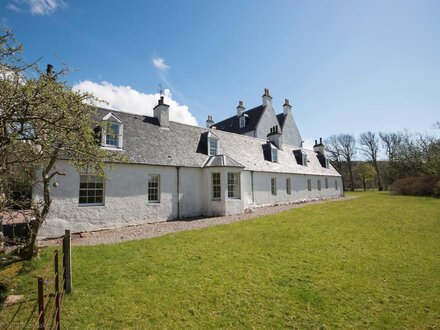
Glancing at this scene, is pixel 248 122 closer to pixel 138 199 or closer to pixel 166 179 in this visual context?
pixel 166 179

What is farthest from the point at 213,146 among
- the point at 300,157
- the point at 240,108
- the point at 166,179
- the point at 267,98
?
the point at 267,98

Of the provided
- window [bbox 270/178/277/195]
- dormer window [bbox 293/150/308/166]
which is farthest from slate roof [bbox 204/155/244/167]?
dormer window [bbox 293/150/308/166]

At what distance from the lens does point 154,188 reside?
14.5 meters

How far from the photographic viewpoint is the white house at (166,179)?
1155cm

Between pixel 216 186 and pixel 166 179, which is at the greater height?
pixel 166 179

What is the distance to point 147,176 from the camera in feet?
46.1

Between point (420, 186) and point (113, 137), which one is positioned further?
point (420, 186)

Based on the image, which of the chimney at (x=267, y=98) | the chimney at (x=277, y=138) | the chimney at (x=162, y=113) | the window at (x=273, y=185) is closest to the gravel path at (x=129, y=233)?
the chimney at (x=162, y=113)

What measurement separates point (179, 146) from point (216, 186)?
401 centimetres

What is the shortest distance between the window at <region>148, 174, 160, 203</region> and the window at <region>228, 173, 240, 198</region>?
528 cm

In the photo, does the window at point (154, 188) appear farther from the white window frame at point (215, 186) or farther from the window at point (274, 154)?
the window at point (274, 154)

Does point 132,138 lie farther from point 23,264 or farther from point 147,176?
point 23,264

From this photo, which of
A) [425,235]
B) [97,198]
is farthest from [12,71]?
[425,235]

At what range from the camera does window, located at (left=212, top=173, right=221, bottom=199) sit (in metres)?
16.4
